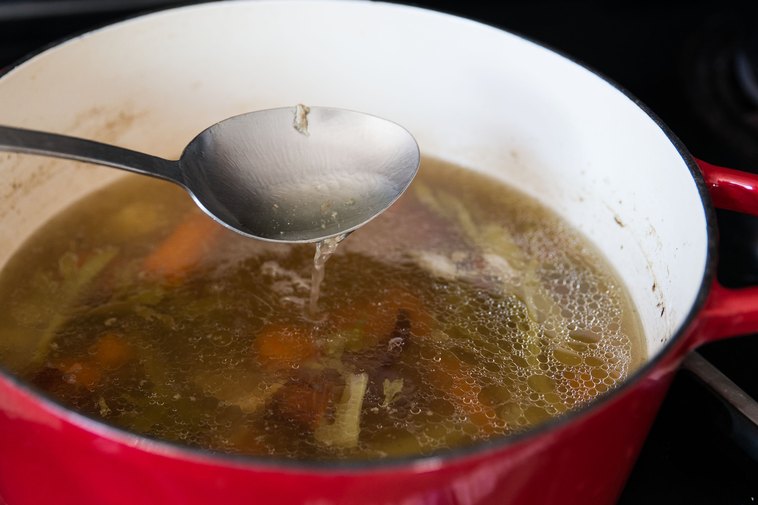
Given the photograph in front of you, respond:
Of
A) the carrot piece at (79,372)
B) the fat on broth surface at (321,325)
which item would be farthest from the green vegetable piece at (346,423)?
the carrot piece at (79,372)

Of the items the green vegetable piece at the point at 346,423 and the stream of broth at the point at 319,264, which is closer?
the green vegetable piece at the point at 346,423

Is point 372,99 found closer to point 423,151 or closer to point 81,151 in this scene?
point 423,151

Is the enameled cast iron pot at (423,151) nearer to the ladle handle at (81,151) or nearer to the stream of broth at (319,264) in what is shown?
the ladle handle at (81,151)

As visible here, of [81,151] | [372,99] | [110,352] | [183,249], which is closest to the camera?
[81,151]

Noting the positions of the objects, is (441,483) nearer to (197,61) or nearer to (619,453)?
(619,453)

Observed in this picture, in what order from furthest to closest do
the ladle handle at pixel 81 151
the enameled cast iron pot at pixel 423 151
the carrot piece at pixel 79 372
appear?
the carrot piece at pixel 79 372 < the ladle handle at pixel 81 151 < the enameled cast iron pot at pixel 423 151

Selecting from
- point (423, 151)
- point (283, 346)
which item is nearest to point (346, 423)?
point (283, 346)

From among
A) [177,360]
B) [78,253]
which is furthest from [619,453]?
[78,253]

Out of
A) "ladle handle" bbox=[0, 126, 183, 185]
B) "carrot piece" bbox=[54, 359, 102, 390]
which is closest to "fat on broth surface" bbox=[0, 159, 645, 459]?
"carrot piece" bbox=[54, 359, 102, 390]
